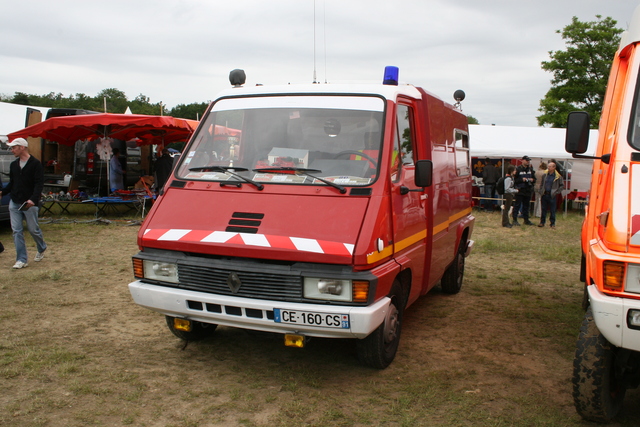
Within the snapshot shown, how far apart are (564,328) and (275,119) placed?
12.3 ft

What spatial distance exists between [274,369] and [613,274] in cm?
266

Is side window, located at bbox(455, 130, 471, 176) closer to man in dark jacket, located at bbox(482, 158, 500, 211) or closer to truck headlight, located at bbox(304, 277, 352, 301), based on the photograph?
truck headlight, located at bbox(304, 277, 352, 301)

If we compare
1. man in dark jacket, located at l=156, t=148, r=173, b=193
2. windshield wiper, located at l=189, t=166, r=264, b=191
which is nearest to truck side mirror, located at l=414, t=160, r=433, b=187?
windshield wiper, located at l=189, t=166, r=264, b=191

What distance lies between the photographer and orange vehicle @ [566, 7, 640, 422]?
10.4 ft

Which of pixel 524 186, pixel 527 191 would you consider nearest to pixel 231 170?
pixel 524 186

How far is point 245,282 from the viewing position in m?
4.07

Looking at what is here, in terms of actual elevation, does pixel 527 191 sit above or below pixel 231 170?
below

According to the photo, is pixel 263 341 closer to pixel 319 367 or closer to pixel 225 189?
pixel 319 367

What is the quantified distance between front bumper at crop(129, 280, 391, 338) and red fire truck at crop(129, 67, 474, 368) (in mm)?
10

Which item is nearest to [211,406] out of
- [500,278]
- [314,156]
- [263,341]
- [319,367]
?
[319,367]

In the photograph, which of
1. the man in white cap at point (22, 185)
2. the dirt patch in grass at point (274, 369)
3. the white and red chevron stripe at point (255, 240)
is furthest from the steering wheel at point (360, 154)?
the man in white cap at point (22, 185)

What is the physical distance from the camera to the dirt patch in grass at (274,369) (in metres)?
3.82

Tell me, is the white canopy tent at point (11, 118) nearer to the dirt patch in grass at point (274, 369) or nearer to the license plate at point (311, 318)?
the dirt patch in grass at point (274, 369)

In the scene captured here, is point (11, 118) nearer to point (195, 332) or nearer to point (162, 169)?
point (162, 169)
